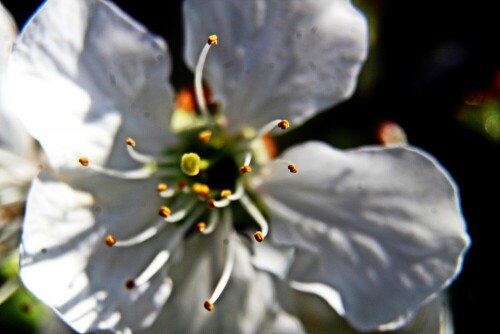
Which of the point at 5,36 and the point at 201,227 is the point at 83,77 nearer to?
the point at 5,36

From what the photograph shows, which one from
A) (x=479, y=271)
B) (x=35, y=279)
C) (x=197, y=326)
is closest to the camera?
(x=35, y=279)

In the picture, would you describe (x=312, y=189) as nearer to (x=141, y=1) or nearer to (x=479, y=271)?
(x=479, y=271)

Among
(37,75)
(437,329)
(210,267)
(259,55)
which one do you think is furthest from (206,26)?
(437,329)

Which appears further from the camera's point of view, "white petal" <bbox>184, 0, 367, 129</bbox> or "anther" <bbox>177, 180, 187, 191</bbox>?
"anther" <bbox>177, 180, 187, 191</bbox>

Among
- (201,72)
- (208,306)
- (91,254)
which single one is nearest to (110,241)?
(91,254)

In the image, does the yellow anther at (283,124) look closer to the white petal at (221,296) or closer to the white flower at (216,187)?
the white flower at (216,187)

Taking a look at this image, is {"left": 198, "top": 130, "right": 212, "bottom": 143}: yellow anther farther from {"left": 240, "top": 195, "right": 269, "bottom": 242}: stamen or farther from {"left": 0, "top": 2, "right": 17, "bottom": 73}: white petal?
{"left": 0, "top": 2, "right": 17, "bottom": 73}: white petal

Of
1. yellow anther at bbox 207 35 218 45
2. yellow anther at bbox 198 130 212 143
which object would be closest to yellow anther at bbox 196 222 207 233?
yellow anther at bbox 198 130 212 143
